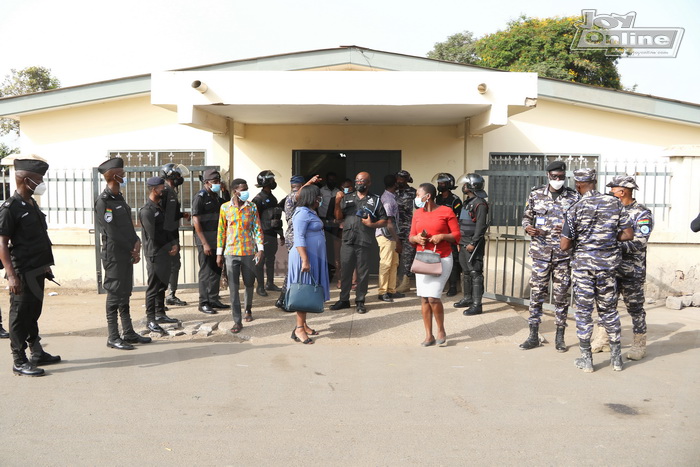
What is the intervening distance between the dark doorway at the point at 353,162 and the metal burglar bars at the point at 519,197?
70.1 inches

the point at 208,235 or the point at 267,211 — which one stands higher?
the point at 267,211

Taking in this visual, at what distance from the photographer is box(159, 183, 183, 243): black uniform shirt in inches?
272

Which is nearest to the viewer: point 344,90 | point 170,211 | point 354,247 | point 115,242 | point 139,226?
point 115,242

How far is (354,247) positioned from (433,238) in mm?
1881

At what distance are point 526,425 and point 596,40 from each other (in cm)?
717

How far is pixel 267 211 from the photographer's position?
8367 mm

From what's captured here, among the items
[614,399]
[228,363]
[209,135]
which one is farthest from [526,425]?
[209,135]

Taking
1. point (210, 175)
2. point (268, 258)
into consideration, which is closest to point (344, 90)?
point (210, 175)

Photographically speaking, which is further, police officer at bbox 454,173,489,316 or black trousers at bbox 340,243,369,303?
black trousers at bbox 340,243,369,303

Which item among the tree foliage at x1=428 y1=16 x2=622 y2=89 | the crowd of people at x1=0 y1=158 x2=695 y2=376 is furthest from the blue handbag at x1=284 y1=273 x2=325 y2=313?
the tree foliage at x1=428 y1=16 x2=622 y2=89

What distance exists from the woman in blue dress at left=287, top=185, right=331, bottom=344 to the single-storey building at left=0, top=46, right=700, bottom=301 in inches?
92.1

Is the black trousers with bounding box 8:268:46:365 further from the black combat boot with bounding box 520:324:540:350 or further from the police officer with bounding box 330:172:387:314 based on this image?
the black combat boot with bounding box 520:324:540:350

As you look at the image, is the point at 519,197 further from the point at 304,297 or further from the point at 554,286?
the point at 304,297

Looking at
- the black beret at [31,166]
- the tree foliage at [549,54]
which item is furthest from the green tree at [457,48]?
the black beret at [31,166]
